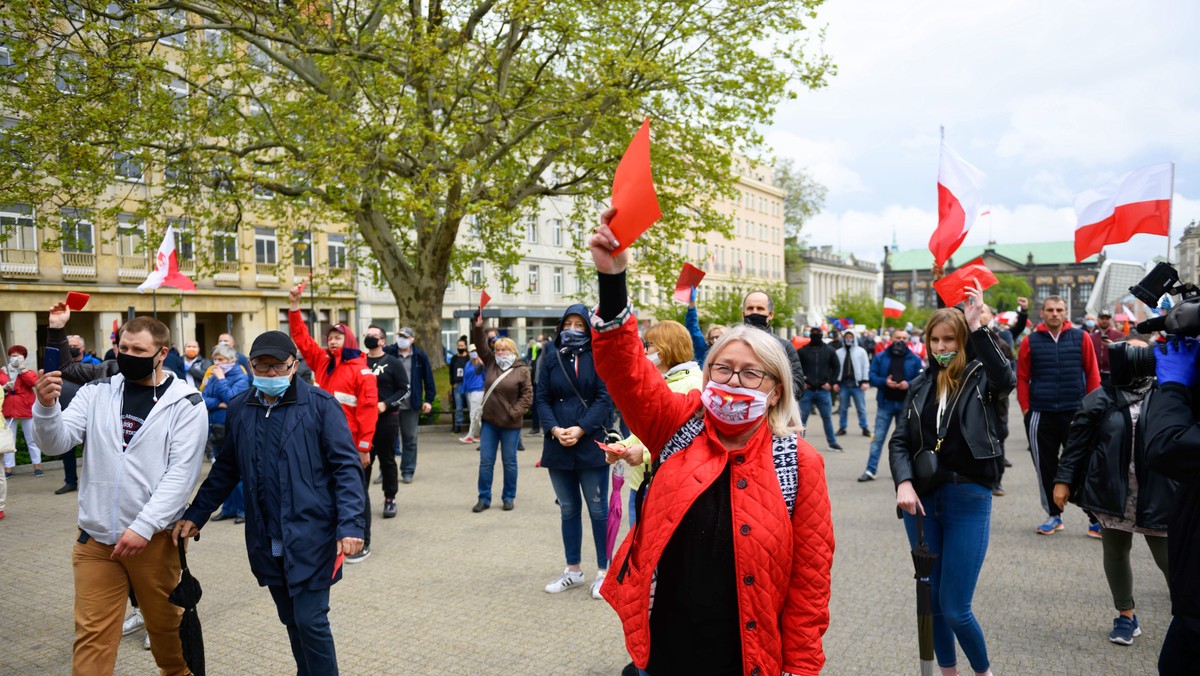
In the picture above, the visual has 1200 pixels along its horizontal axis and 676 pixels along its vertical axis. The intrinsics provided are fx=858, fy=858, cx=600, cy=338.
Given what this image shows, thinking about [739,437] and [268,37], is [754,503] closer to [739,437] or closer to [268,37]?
[739,437]

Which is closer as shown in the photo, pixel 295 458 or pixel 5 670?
pixel 295 458

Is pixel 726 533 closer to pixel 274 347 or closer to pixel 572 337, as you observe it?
pixel 274 347

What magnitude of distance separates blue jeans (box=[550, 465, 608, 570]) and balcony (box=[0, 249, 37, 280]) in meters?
32.6

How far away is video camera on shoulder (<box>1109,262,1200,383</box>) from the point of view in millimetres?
2695

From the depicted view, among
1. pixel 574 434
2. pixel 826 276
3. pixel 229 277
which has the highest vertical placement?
pixel 826 276

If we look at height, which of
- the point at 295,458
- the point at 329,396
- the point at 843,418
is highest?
the point at 329,396

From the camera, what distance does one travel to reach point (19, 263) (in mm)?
32156

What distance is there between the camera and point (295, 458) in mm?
3840

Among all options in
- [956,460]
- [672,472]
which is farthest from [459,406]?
[672,472]

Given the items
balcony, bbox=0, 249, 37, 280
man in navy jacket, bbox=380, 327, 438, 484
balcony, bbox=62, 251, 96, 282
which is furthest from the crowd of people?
balcony, bbox=62, 251, 96, 282

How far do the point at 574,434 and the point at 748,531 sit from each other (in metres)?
3.59

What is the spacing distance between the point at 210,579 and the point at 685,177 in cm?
1501

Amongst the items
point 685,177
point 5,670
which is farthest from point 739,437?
point 685,177

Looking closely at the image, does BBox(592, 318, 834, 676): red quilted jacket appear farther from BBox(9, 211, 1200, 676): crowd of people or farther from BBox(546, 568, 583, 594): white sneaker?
BBox(546, 568, 583, 594): white sneaker
